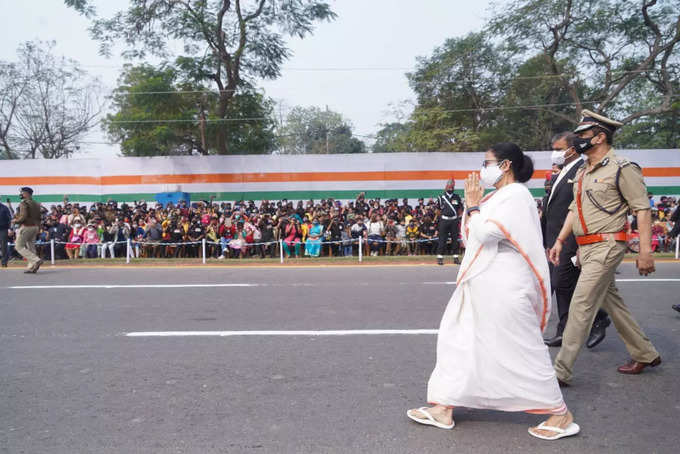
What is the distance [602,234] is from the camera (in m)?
3.90

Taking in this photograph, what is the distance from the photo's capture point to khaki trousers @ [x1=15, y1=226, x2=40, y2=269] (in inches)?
417

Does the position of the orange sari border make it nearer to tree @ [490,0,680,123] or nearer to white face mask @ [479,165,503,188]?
white face mask @ [479,165,503,188]

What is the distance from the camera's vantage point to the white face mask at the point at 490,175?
3186 millimetres

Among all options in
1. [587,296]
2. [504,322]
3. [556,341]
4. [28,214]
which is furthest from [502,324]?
[28,214]

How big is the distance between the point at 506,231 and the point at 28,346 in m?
4.84

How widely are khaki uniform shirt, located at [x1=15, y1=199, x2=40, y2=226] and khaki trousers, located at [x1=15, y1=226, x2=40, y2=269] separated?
13 cm

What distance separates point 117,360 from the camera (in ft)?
15.1

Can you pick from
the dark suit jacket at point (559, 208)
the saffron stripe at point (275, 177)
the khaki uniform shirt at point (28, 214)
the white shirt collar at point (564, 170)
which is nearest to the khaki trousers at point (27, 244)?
the khaki uniform shirt at point (28, 214)

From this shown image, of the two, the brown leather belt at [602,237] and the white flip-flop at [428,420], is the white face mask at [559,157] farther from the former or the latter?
the white flip-flop at [428,420]

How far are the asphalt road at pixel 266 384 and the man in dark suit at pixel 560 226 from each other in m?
0.25

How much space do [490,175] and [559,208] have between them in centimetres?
220

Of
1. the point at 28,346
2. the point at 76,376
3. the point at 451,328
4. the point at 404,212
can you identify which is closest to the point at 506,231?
the point at 451,328

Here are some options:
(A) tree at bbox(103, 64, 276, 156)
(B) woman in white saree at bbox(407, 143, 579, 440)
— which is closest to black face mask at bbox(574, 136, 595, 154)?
(B) woman in white saree at bbox(407, 143, 579, 440)

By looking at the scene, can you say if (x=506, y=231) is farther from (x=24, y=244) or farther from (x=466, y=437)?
(x=24, y=244)
